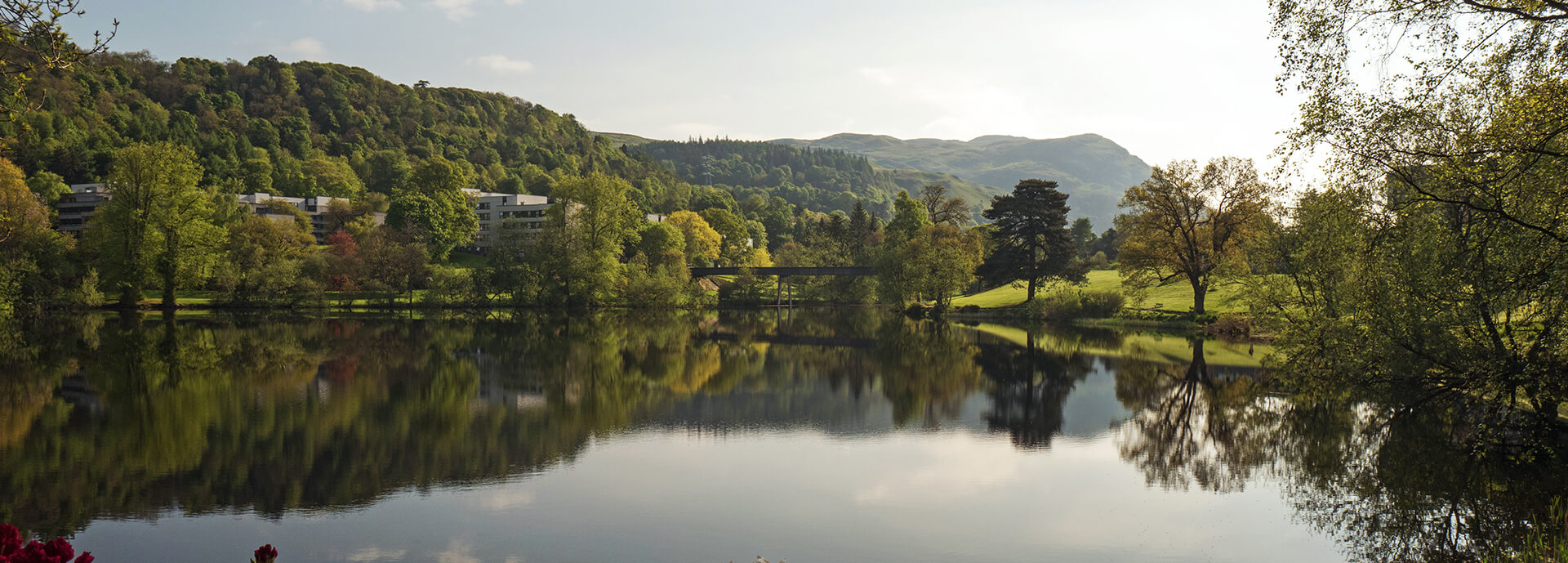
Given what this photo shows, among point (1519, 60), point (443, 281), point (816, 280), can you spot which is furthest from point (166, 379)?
point (816, 280)

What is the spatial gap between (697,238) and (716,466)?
90.7m

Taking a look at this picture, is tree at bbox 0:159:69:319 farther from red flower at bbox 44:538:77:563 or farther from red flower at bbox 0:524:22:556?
red flower at bbox 44:538:77:563

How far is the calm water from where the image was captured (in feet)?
40.2

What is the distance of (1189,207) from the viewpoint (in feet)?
177

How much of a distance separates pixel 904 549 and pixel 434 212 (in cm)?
9541

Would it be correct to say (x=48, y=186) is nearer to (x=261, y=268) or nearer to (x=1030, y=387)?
(x=261, y=268)

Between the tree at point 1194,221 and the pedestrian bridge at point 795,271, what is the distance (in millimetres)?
28495

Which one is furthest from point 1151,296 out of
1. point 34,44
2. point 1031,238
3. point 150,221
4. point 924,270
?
point 150,221

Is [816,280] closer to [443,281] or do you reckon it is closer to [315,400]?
[443,281]

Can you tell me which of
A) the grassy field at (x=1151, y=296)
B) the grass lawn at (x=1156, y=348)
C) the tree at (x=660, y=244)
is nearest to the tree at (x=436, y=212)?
the tree at (x=660, y=244)

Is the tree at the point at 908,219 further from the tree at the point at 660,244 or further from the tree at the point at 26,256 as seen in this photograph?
the tree at the point at 26,256

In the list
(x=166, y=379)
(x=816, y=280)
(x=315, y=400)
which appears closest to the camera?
(x=315, y=400)

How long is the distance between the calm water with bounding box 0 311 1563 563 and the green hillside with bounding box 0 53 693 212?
7656cm

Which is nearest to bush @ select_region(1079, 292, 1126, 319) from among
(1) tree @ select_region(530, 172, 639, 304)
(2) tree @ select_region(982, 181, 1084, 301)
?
(2) tree @ select_region(982, 181, 1084, 301)
